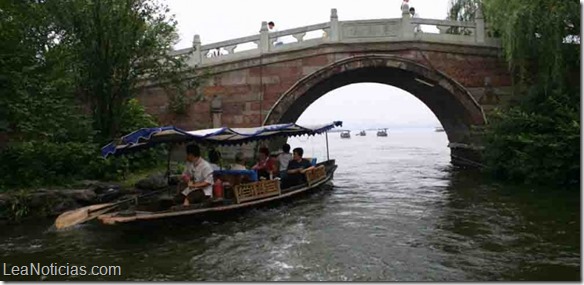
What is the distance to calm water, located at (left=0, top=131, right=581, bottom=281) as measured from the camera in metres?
6.02

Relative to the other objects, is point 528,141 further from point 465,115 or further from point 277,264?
point 277,264

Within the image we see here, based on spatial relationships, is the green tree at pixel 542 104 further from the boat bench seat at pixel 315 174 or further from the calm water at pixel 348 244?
Answer: the boat bench seat at pixel 315 174

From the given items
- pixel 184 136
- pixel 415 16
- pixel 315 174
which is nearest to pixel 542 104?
pixel 415 16

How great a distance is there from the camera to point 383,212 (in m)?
9.94

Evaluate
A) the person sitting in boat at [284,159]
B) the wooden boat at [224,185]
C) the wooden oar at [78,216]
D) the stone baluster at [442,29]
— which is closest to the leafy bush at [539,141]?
the stone baluster at [442,29]

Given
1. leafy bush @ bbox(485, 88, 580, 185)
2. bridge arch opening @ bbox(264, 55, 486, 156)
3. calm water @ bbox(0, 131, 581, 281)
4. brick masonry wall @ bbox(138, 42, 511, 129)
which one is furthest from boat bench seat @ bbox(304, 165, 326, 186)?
leafy bush @ bbox(485, 88, 580, 185)

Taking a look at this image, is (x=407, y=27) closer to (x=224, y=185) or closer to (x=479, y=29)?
(x=479, y=29)

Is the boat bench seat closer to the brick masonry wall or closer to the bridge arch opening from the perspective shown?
the bridge arch opening

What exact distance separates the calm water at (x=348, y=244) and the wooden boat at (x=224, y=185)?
0.26m

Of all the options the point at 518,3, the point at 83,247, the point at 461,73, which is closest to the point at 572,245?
the point at 83,247

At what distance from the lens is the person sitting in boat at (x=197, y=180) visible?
27.9 feet

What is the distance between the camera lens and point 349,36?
15.7 meters

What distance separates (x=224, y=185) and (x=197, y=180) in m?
0.91

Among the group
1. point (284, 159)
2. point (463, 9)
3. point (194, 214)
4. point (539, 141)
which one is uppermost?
point (463, 9)
